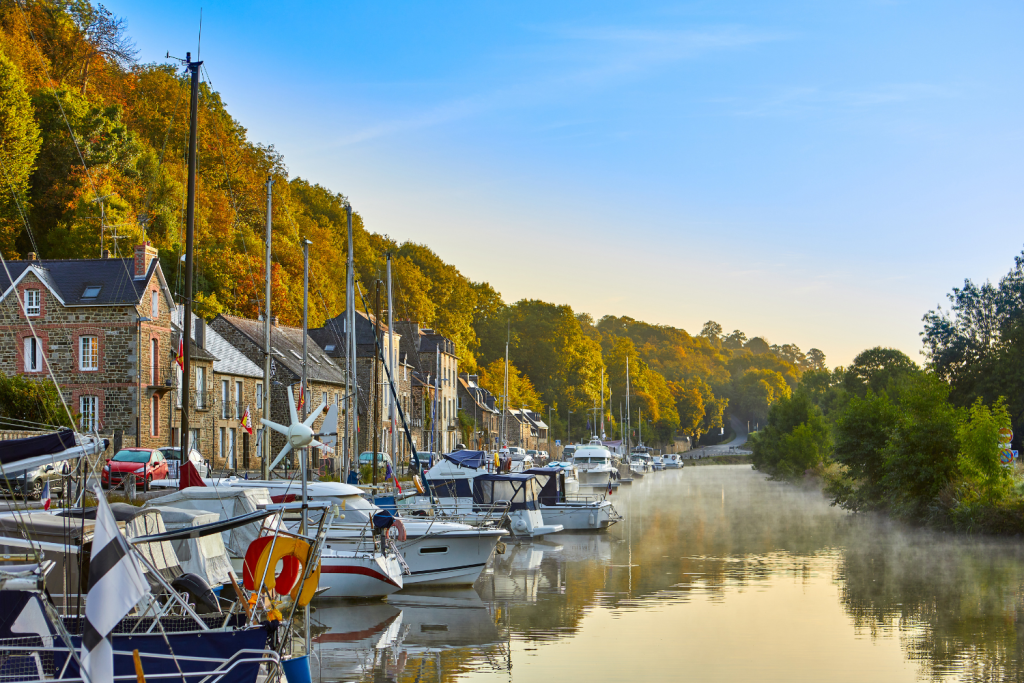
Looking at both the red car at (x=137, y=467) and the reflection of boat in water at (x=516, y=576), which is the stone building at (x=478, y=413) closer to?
the red car at (x=137, y=467)

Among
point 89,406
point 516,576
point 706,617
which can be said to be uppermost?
point 89,406

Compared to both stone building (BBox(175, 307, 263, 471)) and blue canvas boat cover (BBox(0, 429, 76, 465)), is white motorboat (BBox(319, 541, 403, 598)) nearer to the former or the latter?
blue canvas boat cover (BBox(0, 429, 76, 465))

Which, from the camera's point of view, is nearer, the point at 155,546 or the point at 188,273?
the point at 155,546

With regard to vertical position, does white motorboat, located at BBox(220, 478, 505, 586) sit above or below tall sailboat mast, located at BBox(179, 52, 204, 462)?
below

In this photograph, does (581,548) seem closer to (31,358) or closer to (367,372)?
(31,358)

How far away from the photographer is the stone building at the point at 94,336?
149 feet

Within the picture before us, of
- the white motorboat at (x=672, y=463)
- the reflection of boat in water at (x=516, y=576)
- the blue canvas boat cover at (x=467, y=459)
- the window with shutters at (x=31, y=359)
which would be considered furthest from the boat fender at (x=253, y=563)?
the white motorboat at (x=672, y=463)

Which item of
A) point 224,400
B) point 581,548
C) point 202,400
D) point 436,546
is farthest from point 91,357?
point 436,546

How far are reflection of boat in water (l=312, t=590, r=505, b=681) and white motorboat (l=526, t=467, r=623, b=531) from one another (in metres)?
15.4

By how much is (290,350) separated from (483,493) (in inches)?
1122

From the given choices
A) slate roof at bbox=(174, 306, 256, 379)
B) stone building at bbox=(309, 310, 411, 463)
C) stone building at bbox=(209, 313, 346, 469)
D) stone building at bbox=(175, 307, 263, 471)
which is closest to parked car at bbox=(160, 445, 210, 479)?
stone building at bbox=(175, 307, 263, 471)

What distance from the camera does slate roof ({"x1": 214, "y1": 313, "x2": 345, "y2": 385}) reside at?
5844 centimetres

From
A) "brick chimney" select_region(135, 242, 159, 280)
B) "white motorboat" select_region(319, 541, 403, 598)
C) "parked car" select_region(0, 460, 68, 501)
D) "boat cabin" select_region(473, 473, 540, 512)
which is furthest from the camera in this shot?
"brick chimney" select_region(135, 242, 159, 280)

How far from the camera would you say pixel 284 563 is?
47.9 feet
